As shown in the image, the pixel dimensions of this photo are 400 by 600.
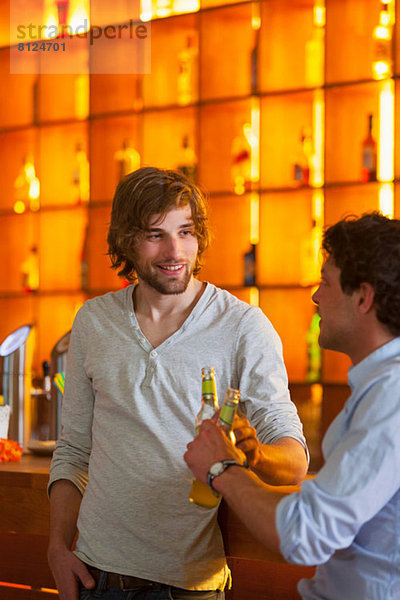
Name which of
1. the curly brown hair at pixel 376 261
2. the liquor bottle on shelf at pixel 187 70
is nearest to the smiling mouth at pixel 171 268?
the curly brown hair at pixel 376 261

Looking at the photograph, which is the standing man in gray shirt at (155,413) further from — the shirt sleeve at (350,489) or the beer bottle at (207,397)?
the shirt sleeve at (350,489)

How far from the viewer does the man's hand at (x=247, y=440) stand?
4.16 feet

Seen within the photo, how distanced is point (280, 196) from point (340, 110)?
437 mm

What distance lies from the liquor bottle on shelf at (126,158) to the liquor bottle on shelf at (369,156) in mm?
1130

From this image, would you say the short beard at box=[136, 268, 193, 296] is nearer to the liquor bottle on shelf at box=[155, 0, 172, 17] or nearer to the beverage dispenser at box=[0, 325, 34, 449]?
the beverage dispenser at box=[0, 325, 34, 449]

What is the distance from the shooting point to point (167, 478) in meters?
1.42

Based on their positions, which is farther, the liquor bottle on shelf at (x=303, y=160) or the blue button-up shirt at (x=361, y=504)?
the liquor bottle on shelf at (x=303, y=160)

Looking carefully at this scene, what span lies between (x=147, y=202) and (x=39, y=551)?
114 cm

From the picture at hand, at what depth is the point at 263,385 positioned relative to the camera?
56.2 inches

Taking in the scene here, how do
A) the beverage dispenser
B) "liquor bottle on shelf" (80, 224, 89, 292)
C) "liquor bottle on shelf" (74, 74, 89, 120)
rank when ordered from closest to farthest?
the beverage dispenser, "liquor bottle on shelf" (80, 224, 89, 292), "liquor bottle on shelf" (74, 74, 89, 120)

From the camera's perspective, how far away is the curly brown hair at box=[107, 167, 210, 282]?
1.55 m

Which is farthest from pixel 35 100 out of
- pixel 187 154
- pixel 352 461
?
pixel 352 461

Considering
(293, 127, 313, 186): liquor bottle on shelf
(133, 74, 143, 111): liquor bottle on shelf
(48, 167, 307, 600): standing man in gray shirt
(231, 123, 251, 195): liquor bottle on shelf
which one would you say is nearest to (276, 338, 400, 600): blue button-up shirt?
(48, 167, 307, 600): standing man in gray shirt

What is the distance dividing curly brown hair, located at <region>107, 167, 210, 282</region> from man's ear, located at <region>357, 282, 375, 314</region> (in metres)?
0.50
